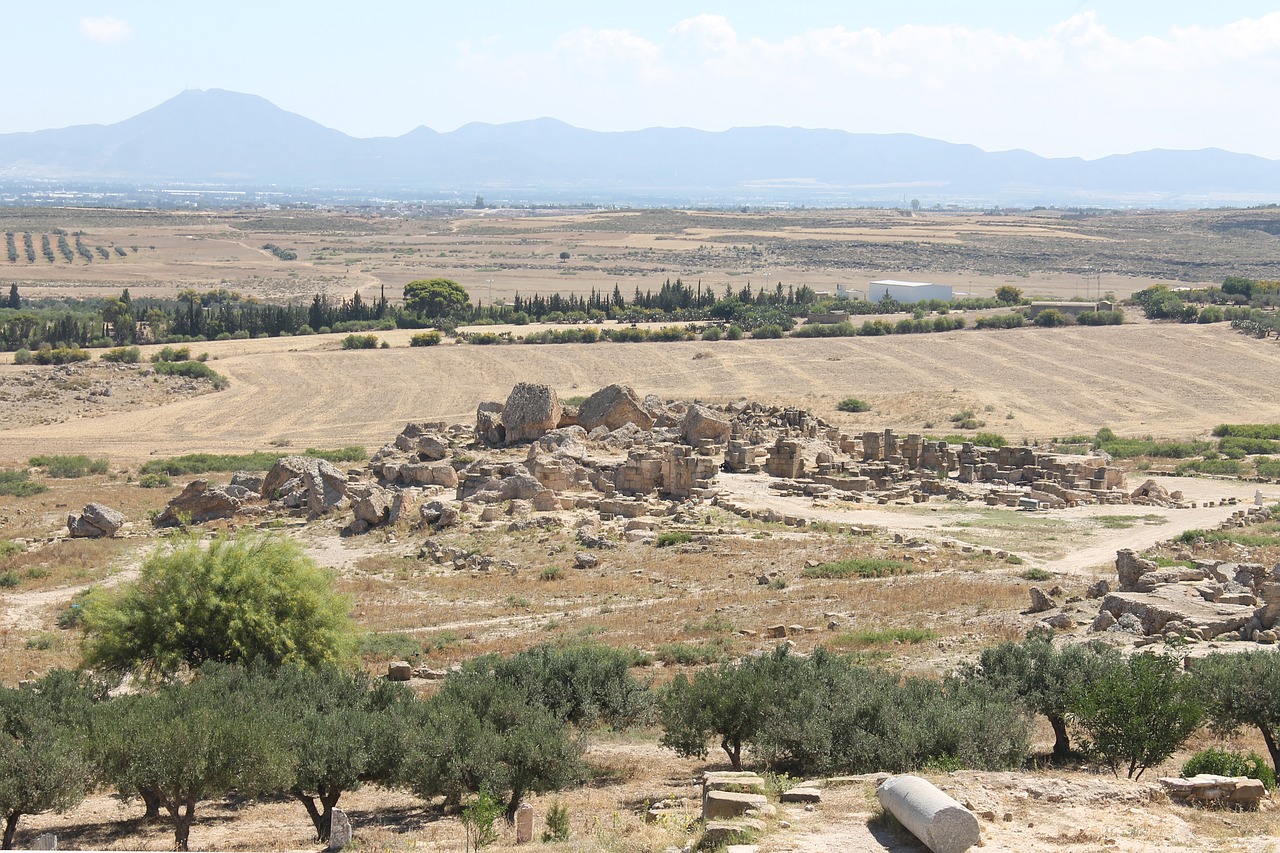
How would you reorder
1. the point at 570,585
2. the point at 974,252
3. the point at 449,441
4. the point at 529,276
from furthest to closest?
the point at 974,252 → the point at 529,276 → the point at 449,441 → the point at 570,585

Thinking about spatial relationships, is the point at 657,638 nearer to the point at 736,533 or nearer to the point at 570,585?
the point at 570,585

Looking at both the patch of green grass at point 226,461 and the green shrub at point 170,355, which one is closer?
the patch of green grass at point 226,461

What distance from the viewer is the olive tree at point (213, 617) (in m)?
19.8

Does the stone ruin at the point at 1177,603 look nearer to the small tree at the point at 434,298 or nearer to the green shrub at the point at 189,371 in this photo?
the green shrub at the point at 189,371

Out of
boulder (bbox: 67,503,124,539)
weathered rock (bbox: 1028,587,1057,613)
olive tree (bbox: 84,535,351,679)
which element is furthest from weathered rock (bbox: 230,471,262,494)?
weathered rock (bbox: 1028,587,1057,613)

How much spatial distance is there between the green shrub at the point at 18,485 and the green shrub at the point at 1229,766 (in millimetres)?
36580

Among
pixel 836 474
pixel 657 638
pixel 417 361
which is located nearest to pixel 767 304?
pixel 417 361

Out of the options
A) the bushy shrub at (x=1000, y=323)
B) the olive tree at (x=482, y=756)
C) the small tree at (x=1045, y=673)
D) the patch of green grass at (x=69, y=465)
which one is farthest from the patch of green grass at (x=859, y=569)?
the bushy shrub at (x=1000, y=323)

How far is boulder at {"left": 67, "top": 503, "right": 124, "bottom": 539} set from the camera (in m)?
34.4

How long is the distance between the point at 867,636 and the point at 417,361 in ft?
173

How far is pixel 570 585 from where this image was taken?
2895 centimetres

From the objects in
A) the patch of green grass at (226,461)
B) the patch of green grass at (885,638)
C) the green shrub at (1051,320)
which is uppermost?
the green shrub at (1051,320)

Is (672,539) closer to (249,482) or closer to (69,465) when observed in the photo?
(249,482)

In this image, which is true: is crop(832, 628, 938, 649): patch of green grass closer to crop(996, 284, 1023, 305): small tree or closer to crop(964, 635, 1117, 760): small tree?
crop(964, 635, 1117, 760): small tree
